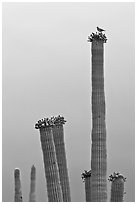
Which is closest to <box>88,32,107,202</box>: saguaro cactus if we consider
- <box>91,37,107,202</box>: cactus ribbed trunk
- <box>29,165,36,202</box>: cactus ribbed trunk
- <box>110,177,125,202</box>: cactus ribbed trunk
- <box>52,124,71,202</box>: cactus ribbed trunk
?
<box>91,37,107,202</box>: cactus ribbed trunk

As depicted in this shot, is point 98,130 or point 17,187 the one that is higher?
point 98,130

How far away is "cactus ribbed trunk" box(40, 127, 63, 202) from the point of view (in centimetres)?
2150

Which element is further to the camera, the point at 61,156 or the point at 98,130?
the point at 61,156

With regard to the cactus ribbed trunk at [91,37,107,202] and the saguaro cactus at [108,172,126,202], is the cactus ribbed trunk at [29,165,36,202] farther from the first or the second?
the saguaro cactus at [108,172,126,202]

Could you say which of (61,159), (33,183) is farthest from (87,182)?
(33,183)

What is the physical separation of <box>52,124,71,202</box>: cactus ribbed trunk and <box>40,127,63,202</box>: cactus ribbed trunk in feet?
6.77

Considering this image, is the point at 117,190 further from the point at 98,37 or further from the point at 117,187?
the point at 98,37

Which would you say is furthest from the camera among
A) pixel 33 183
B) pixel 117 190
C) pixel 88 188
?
pixel 88 188

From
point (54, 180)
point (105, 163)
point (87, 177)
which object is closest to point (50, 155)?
point (54, 180)

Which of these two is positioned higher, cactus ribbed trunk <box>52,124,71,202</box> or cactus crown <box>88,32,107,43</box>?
cactus crown <box>88,32,107,43</box>

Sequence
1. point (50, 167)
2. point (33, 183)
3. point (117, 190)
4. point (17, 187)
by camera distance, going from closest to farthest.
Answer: point (33, 183) → point (50, 167) → point (17, 187) → point (117, 190)

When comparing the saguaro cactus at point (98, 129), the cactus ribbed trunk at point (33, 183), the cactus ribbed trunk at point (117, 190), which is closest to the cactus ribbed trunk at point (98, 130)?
the saguaro cactus at point (98, 129)

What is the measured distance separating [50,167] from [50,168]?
33mm

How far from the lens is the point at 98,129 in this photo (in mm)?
22891
